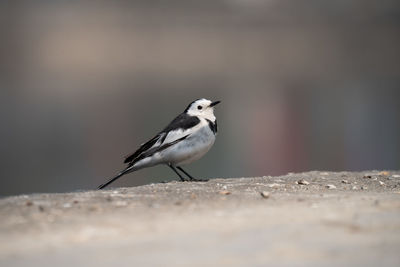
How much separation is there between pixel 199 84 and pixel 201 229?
41734 millimetres

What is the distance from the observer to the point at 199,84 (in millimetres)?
48219

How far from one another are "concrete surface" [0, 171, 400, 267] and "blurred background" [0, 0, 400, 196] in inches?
432

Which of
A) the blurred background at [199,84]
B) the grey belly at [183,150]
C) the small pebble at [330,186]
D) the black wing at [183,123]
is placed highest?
the black wing at [183,123]

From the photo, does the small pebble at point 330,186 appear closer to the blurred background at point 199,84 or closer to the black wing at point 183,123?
the black wing at point 183,123

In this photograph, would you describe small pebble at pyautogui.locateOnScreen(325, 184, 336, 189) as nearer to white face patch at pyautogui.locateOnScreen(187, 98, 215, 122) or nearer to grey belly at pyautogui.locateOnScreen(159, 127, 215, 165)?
grey belly at pyautogui.locateOnScreen(159, 127, 215, 165)

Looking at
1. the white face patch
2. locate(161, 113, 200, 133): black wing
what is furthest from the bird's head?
locate(161, 113, 200, 133): black wing

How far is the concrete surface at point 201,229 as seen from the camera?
19.0ft

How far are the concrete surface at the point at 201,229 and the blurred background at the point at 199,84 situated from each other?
10984mm

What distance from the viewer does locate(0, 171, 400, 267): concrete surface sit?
5.80 meters

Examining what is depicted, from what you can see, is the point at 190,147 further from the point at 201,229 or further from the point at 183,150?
the point at 201,229

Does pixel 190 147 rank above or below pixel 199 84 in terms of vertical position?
above

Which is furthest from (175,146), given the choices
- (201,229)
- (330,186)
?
(201,229)

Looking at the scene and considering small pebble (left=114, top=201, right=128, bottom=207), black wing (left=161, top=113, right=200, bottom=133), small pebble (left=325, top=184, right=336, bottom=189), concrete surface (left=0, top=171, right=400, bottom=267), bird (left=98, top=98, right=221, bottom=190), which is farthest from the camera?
black wing (left=161, top=113, right=200, bottom=133)

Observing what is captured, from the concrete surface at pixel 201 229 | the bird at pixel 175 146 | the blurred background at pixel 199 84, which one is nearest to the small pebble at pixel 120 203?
the concrete surface at pixel 201 229
